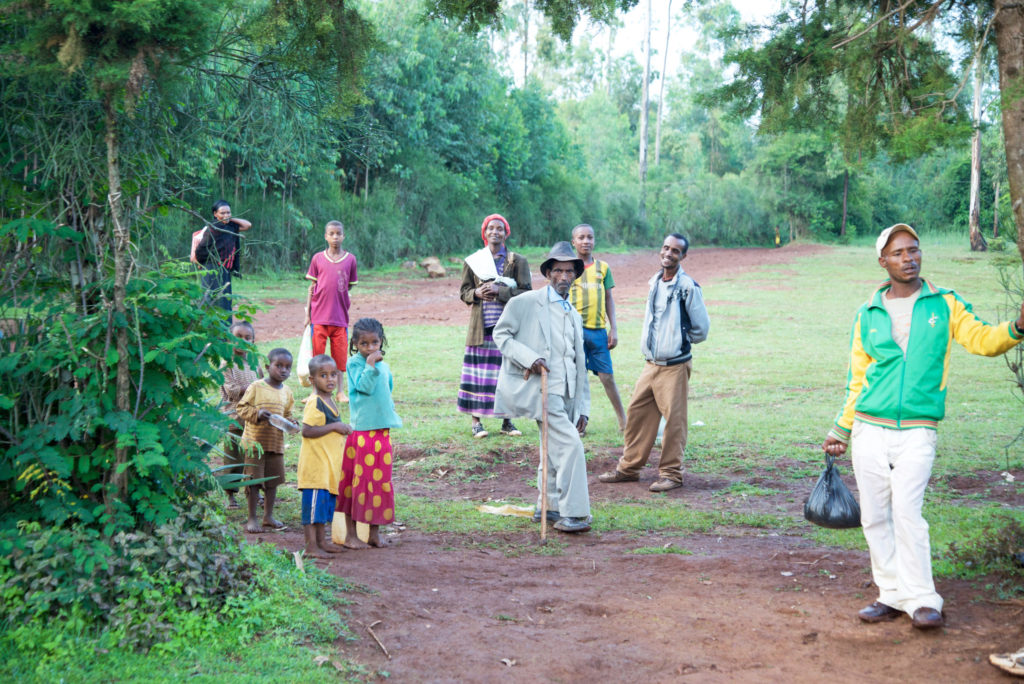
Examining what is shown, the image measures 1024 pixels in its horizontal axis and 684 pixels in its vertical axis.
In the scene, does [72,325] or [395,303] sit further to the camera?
[395,303]

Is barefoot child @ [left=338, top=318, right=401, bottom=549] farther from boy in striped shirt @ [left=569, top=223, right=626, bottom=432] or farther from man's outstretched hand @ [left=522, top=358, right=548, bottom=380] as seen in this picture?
boy in striped shirt @ [left=569, top=223, right=626, bottom=432]

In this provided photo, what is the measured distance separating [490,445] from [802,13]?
4712 mm

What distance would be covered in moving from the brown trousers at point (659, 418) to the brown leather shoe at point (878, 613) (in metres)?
3.09

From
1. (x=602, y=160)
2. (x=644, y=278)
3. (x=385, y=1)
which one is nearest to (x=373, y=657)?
(x=644, y=278)

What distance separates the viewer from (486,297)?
28.5 feet

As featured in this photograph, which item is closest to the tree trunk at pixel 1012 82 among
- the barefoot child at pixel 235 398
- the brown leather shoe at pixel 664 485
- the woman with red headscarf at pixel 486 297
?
the brown leather shoe at pixel 664 485

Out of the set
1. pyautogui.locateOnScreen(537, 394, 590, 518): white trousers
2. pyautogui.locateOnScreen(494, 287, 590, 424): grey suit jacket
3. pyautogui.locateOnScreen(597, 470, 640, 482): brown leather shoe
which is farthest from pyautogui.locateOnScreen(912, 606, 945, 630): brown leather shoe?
pyautogui.locateOnScreen(597, 470, 640, 482): brown leather shoe

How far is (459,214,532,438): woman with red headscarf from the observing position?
867cm

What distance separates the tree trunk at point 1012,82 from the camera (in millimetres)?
4988

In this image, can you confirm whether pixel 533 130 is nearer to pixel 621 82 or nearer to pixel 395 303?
pixel 395 303

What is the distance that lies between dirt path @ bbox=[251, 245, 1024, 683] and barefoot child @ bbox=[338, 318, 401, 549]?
0.94 ft

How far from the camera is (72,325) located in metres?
4.55

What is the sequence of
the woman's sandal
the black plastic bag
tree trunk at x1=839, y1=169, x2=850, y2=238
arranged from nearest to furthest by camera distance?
the woman's sandal, the black plastic bag, tree trunk at x1=839, y1=169, x2=850, y2=238

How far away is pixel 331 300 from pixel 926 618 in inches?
281
